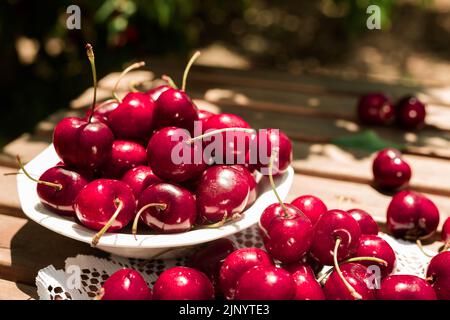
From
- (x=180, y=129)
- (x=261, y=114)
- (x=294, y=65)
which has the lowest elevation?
(x=294, y=65)

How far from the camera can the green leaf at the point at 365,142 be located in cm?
154

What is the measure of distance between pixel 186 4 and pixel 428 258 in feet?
4.38

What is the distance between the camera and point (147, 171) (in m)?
1.03

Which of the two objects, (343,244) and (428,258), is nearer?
(343,244)

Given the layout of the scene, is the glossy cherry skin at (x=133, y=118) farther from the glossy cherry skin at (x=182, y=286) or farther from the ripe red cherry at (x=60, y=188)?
the glossy cherry skin at (x=182, y=286)

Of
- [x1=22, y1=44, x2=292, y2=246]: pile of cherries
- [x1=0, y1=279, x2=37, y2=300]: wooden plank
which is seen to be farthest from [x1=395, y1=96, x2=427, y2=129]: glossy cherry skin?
[x1=0, y1=279, x2=37, y2=300]: wooden plank

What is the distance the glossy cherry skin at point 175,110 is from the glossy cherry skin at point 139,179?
10 cm

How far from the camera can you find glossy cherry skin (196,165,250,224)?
96 cm

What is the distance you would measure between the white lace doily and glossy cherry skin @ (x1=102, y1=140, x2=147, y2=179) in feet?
0.50

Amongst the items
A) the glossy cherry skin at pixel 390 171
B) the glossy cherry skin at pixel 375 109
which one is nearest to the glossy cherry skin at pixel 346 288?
the glossy cherry skin at pixel 390 171

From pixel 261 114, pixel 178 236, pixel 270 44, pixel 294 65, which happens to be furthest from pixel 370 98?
pixel 270 44

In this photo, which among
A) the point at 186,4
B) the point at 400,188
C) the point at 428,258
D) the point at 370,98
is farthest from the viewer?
the point at 186,4
